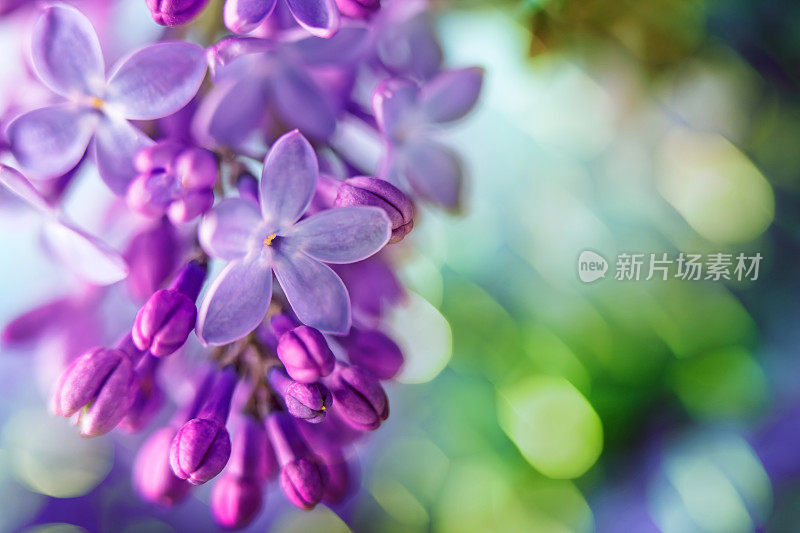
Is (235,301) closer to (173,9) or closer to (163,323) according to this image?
(163,323)

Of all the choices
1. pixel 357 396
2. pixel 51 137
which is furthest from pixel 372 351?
pixel 51 137

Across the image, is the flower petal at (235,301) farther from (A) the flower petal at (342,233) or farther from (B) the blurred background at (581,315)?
(B) the blurred background at (581,315)

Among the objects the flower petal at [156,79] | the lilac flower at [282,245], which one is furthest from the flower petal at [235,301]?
the flower petal at [156,79]

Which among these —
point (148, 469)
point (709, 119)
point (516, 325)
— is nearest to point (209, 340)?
point (148, 469)

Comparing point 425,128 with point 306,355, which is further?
point 425,128

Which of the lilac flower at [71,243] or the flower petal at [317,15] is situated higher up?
the flower petal at [317,15]

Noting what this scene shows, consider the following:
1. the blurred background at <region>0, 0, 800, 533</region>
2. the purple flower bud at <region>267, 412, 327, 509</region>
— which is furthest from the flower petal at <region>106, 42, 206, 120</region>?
the purple flower bud at <region>267, 412, 327, 509</region>
